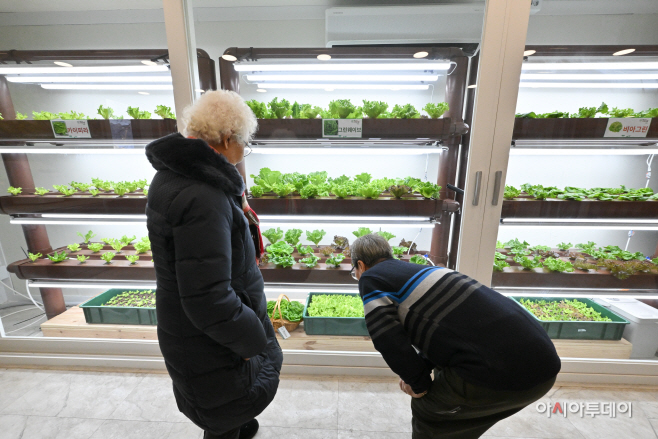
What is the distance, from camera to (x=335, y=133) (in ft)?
7.02

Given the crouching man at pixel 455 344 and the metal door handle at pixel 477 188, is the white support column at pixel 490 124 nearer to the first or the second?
the metal door handle at pixel 477 188

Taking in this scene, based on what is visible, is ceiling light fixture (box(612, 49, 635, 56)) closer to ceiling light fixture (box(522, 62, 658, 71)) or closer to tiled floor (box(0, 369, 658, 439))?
ceiling light fixture (box(522, 62, 658, 71))

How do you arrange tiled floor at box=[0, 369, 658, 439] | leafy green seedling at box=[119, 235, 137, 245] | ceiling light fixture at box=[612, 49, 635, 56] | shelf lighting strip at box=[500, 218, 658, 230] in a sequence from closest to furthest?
tiled floor at box=[0, 369, 658, 439]
ceiling light fixture at box=[612, 49, 635, 56]
shelf lighting strip at box=[500, 218, 658, 230]
leafy green seedling at box=[119, 235, 137, 245]

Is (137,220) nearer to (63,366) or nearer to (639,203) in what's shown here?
(63,366)

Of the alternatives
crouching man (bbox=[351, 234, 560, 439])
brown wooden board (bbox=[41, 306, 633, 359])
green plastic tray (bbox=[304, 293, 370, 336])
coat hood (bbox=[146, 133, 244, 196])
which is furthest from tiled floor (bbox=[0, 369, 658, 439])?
coat hood (bbox=[146, 133, 244, 196])

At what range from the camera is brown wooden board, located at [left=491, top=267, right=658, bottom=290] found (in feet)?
7.54

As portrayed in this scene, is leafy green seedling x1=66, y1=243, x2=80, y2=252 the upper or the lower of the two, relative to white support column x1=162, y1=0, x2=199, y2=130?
lower

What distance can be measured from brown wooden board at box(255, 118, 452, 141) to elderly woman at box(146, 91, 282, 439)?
0.81 meters

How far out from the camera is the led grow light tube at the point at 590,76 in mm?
2136

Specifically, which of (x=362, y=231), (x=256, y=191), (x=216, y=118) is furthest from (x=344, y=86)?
(x=216, y=118)

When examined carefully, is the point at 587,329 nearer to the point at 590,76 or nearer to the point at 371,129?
the point at 590,76

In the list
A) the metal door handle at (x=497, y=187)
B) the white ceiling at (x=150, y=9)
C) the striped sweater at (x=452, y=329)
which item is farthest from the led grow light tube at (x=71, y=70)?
the metal door handle at (x=497, y=187)

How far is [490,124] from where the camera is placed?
1.98 m

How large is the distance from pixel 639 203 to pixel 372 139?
7.03 ft
